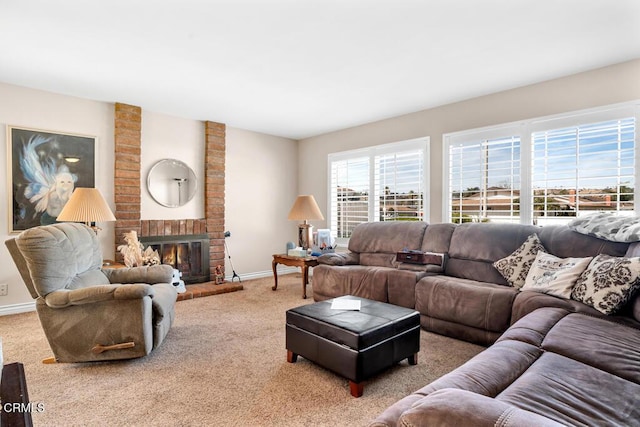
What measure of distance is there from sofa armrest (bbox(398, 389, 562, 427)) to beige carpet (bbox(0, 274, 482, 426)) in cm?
101

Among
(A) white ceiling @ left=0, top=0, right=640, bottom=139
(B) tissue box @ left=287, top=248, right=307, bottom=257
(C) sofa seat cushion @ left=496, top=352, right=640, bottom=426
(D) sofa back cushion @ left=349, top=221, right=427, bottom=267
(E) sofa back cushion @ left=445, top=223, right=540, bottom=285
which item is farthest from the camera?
(B) tissue box @ left=287, top=248, right=307, bottom=257

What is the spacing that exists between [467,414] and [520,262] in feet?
8.20

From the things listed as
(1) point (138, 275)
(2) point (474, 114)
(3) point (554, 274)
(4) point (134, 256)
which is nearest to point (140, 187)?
(4) point (134, 256)

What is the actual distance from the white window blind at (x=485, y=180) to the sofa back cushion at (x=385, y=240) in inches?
21.8

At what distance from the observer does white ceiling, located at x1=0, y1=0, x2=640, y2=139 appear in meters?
2.27

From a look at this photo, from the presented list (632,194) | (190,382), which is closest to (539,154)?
(632,194)

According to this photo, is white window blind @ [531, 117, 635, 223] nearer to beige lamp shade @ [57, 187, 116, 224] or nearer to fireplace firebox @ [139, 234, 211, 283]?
fireplace firebox @ [139, 234, 211, 283]

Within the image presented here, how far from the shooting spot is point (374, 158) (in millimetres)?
5039

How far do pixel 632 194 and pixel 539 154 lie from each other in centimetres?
84

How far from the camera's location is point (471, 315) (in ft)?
9.25

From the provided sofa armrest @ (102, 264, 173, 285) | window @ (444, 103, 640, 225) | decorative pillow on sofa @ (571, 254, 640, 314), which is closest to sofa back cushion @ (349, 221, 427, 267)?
window @ (444, 103, 640, 225)

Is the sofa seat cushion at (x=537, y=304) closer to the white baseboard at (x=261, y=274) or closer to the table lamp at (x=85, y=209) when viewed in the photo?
the table lamp at (x=85, y=209)

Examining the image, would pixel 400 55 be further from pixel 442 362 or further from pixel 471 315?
pixel 442 362

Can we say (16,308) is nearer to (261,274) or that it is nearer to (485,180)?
(261,274)
